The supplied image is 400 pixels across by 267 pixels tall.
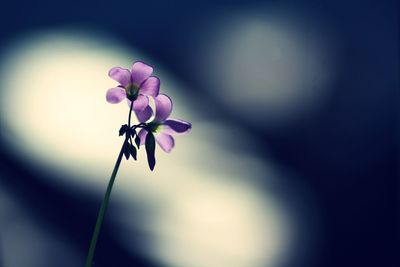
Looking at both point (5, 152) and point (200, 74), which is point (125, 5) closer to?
point (200, 74)

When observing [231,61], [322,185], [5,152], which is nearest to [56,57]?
[5,152]

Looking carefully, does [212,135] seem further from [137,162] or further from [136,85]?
[136,85]

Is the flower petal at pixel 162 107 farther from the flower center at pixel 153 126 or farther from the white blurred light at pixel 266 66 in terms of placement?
the white blurred light at pixel 266 66

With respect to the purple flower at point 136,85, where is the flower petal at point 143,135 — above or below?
below

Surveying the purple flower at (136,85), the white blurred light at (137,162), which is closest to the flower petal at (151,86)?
the purple flower at (136,85)

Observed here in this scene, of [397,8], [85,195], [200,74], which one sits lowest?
[85,195]

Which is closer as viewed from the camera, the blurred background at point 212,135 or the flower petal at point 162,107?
the flower petal at point 162,107

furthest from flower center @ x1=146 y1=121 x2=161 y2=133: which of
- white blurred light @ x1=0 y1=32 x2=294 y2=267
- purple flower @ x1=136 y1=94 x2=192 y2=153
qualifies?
white blurred light @ x1=0 y1=32 x2=294 y2=267

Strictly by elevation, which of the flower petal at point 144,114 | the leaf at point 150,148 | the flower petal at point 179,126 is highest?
the flower petal at point 144,114
